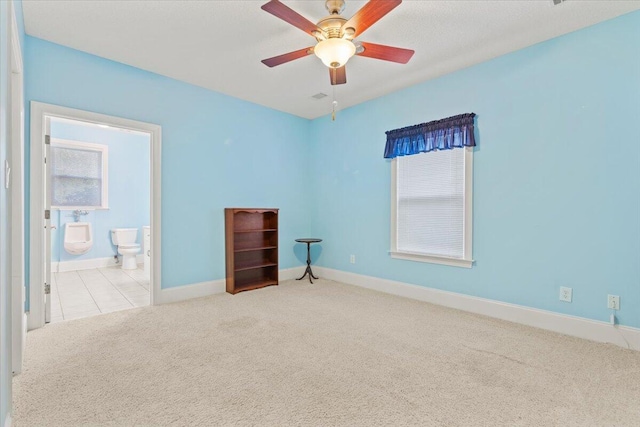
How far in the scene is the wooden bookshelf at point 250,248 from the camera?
417 centimetres

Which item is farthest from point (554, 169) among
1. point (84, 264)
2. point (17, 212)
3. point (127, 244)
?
point (84, 264)

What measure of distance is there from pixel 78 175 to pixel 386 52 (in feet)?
19.0

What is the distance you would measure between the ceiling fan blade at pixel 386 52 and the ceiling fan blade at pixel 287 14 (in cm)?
42

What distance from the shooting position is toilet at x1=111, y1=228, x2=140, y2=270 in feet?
18.4

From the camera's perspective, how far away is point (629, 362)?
2.24 m

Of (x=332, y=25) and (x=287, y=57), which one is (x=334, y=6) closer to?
(x=332, y=25)

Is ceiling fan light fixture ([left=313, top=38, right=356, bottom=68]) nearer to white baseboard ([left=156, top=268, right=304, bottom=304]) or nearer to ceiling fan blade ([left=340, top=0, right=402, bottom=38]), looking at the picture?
ceiling fan blade ([left=340, top=0, right=402, bottom=38])

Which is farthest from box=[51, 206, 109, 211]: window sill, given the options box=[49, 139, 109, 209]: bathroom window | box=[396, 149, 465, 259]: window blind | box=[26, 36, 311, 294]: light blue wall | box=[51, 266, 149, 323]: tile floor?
box=[396, 149, 465, 259]: window blind

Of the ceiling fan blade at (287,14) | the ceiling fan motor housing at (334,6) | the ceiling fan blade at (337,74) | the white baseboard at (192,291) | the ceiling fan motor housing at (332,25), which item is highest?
the ceiling fan motor housing at (334,6)

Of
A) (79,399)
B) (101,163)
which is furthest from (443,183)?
(101,163)

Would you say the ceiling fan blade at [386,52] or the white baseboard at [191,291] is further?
the white baseboard at [191,291]

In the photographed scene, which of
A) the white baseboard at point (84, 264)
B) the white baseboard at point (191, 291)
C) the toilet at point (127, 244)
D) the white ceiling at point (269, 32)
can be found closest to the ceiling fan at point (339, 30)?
the white ceiling at point (269, 32)

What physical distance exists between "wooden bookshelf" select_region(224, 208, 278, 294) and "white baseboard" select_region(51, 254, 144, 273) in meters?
3.00

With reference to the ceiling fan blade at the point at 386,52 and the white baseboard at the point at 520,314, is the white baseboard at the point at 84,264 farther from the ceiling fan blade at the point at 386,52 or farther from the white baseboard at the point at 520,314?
the ceiling fan blade at the point at 386,52
